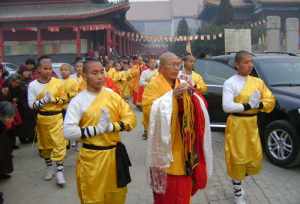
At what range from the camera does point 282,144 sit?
21.6 feet

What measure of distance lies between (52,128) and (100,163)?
2.55m

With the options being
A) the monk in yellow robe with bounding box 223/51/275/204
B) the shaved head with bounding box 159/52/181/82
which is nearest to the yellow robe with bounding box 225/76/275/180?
the monk in yellow robe with bounding box 223/51/275/204

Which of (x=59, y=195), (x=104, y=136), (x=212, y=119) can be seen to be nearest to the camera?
(x=104, y=136)

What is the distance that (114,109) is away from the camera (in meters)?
3.95

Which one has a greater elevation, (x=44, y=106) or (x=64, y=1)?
(x=64, y=1)

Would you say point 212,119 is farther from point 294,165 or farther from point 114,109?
point 114,109

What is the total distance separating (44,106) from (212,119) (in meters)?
3.32

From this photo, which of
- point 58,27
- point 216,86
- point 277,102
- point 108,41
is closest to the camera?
point 277,102

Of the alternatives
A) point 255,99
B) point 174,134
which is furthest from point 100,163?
point 255,99

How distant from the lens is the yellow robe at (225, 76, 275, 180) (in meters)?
5.06

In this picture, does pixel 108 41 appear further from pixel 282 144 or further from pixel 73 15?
pixel 282 144

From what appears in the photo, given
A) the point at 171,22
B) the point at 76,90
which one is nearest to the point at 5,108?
the point at 76,90

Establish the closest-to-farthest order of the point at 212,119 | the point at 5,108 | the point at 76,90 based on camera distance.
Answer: the point at 5,108
the point at 76,90
the point at 212,119

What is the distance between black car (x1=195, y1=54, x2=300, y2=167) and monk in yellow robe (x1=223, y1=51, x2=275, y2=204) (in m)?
1.49
